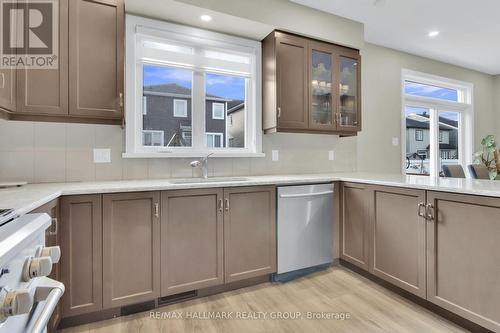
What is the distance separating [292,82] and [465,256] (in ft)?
6.43

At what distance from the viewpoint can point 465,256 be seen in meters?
1.60

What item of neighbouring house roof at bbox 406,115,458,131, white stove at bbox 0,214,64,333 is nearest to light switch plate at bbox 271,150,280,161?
white stove at bbox 0,214,64,333

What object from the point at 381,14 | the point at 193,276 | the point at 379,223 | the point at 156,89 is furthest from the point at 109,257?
the point at 381,14

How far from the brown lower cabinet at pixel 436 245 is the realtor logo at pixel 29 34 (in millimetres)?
2608

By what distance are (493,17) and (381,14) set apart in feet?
4.37

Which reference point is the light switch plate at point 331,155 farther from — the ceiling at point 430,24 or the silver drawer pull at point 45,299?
the silver drawer pull at point 45,299

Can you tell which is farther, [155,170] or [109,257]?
[155,170]

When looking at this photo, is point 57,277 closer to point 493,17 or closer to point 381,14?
point 381,14

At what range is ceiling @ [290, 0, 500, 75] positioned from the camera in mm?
2750

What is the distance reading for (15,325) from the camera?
2.07 feet

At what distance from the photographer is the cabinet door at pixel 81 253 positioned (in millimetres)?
1630

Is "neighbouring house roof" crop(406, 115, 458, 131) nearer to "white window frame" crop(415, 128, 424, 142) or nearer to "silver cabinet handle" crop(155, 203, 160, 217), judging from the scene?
"white window frame" crop(415, 128, 424, 142)

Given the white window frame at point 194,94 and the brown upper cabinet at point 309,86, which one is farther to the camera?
the brown upper cabinet at point 309,86

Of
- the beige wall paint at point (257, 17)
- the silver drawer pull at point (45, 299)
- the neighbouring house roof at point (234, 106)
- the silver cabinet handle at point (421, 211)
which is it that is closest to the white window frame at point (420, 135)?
the beige wall paint at point (257, 17)
